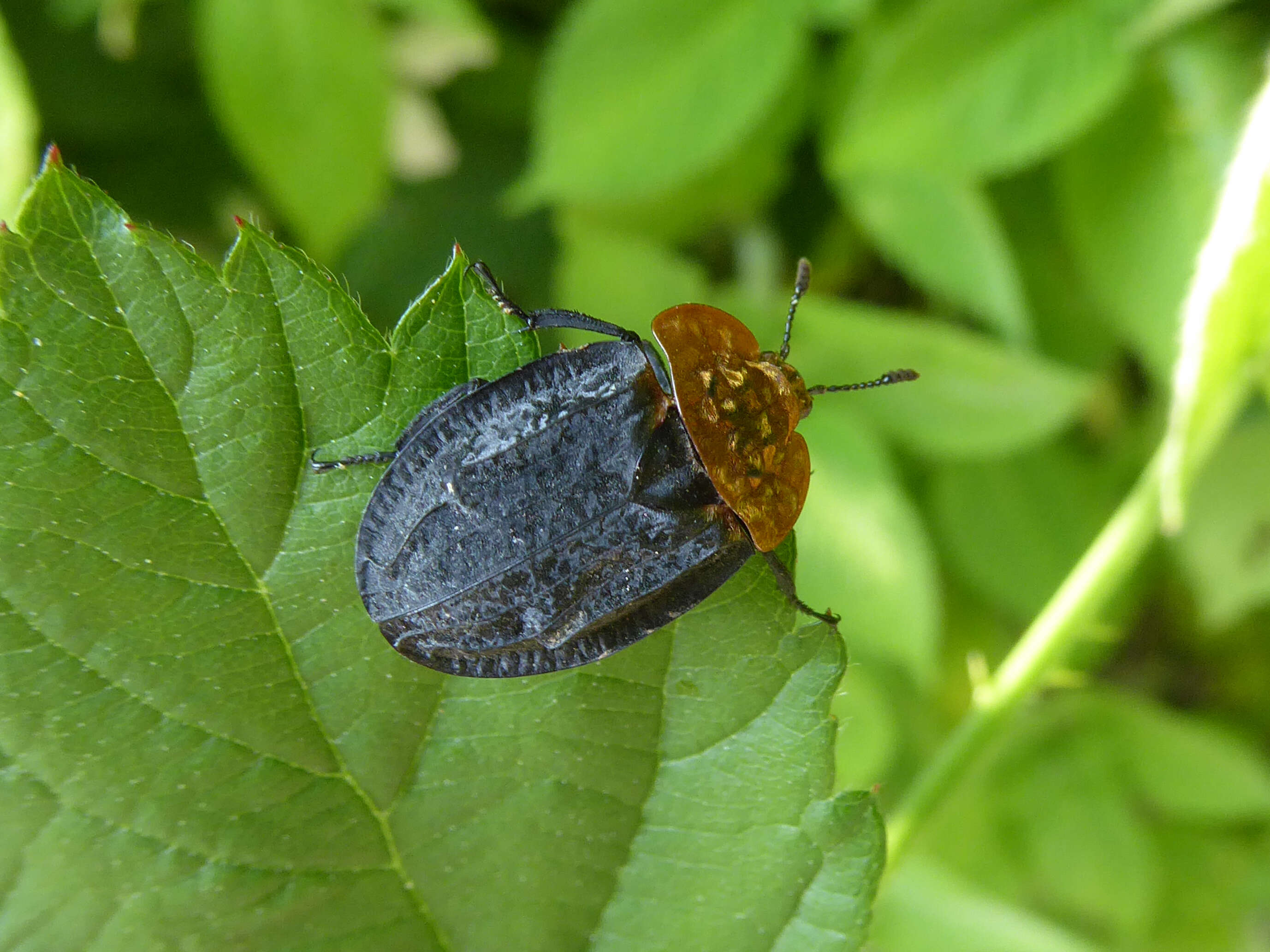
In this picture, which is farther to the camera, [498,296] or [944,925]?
[944,925]

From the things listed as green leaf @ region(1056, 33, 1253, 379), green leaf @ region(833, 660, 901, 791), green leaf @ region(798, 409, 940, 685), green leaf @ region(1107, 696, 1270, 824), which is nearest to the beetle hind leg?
green leaf @ region(798, 409, 940, 685)

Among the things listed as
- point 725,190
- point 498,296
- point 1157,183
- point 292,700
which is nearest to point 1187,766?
point 1157,183

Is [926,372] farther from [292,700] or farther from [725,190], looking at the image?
[292,700]

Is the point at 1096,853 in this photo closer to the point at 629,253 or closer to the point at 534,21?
the point at 629,253

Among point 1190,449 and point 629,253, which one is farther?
point 629,253

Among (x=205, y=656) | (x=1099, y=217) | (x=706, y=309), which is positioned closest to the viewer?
(x=205, y=656)

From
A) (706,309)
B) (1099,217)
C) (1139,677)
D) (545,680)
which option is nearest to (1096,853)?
(1139,677)

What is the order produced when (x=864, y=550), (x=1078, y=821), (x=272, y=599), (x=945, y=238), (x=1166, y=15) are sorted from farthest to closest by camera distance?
1. (x=1078, y=821)
2. (x=945, y=238)
3. (x=864, y=550)
4. (x=1166, y=15)
5. (x=272, y=599)
